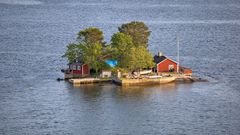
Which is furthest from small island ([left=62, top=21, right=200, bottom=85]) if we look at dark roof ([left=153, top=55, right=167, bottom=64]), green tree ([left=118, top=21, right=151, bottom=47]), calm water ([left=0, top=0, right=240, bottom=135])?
green tree ([left=118, top=21, right=151, bottom=47])

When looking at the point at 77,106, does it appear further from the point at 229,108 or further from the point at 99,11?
the point at 99,11

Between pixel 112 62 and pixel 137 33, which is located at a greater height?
pixel 137 33

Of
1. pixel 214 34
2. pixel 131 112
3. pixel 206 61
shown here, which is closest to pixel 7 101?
pixel 131 112

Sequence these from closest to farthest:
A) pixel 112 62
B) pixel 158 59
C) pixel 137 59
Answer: pixel 137 59 → pixel 112 62 → pixel 158 59

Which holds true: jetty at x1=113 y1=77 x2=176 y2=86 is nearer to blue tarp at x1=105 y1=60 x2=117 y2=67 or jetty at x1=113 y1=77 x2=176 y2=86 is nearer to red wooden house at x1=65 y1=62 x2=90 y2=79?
blue tarp at x1=105 y1=60 x2=117 y2=67

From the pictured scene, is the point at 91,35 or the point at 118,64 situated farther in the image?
the point at 91,35

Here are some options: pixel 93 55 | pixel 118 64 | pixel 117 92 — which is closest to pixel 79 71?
pixel 93 55

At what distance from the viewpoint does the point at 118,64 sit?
7881cm

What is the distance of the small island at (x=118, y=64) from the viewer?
253ft

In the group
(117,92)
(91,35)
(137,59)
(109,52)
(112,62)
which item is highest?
(91,35)

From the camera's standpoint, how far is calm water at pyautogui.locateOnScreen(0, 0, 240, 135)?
209ft

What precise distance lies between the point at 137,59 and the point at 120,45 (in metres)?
2.50

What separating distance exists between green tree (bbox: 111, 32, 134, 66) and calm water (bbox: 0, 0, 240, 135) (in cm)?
418

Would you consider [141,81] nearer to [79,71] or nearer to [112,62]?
[112,62]
